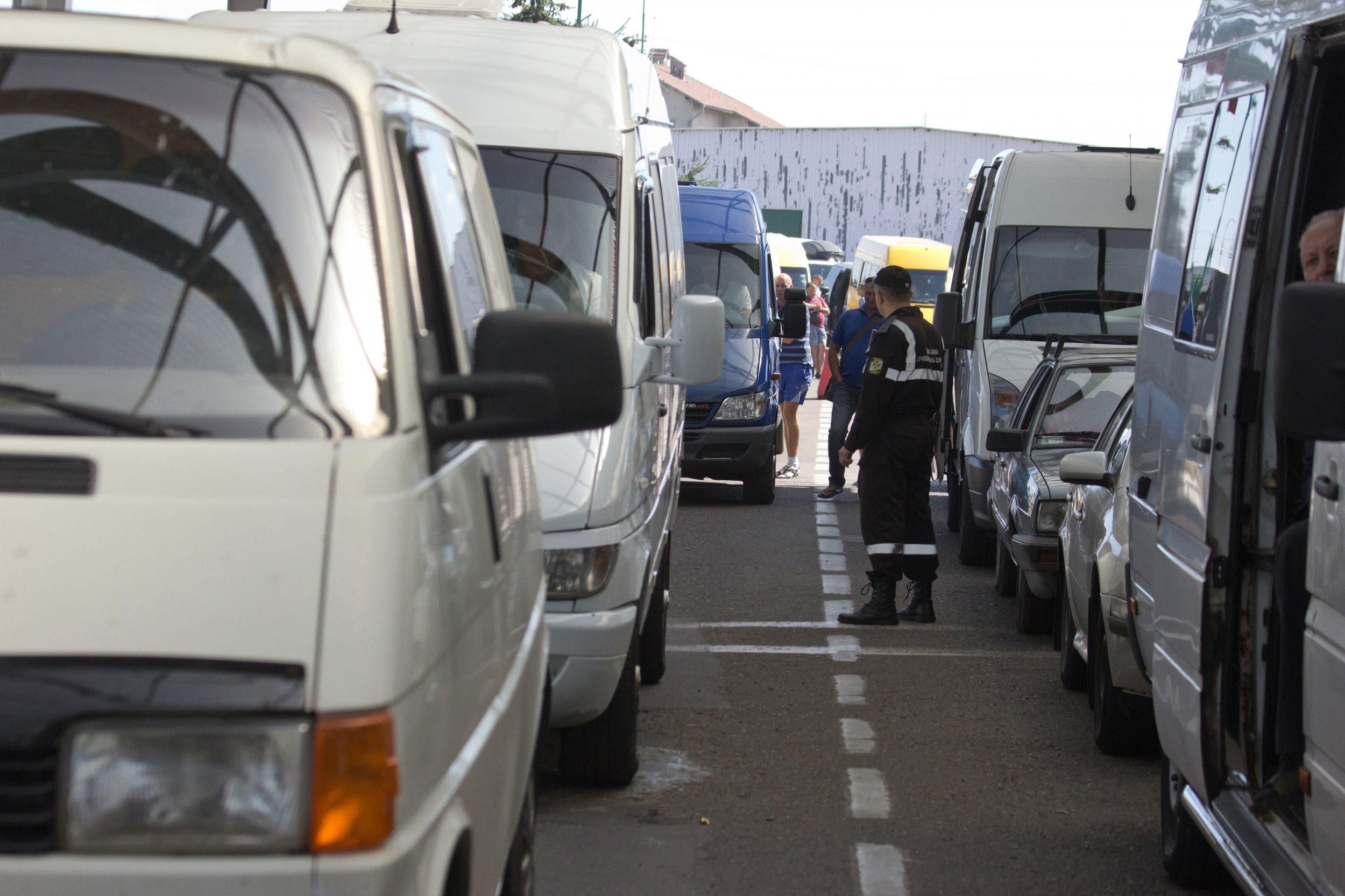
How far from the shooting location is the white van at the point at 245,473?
207cm

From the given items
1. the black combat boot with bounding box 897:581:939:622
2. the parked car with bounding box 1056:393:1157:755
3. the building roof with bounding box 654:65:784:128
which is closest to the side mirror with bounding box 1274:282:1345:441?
the parked car with bounding box 1056:393:1157:755

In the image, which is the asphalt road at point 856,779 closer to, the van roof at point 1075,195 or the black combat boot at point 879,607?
the black combat boot at point 879,607

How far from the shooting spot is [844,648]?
933 centimetres

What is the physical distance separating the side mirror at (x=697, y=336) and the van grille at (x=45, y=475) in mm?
5358

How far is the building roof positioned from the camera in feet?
288

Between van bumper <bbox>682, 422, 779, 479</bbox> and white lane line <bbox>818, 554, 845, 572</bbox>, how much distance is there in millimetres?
2629

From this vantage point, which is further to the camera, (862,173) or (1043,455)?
(862,173)

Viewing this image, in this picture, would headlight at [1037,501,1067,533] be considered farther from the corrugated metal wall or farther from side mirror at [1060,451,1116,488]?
the corrugated metal wall

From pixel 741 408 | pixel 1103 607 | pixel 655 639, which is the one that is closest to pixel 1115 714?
pixel 1103 607

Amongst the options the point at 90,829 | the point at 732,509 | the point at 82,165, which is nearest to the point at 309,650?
the point at 90,829

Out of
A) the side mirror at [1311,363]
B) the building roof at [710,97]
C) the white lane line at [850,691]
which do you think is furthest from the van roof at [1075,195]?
the building roof at [710,97]

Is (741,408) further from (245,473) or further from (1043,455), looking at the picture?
(245,473)

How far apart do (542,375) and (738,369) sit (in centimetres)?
1279

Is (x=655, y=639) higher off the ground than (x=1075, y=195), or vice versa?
(x=1075, y=195)
